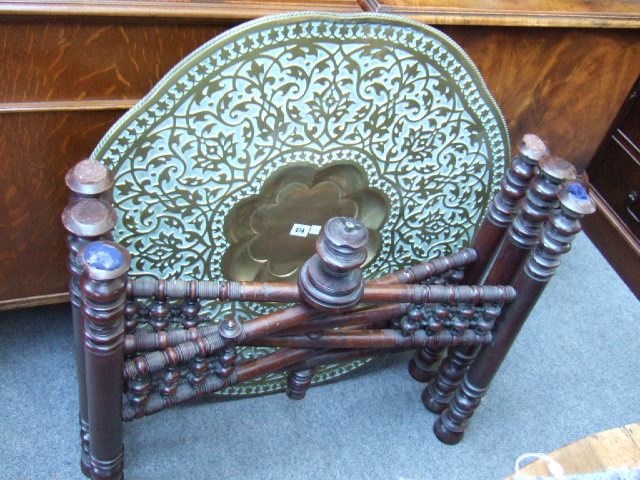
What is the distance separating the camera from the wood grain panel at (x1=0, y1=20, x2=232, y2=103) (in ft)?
2.97

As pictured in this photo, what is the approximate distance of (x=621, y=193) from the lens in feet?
5.62

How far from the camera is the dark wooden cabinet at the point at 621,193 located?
5.43ft

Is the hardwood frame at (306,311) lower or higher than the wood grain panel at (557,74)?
lower

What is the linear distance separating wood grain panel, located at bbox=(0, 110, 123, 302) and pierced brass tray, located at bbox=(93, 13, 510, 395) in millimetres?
150

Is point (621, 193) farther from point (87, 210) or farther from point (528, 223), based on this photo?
point (87, 210)

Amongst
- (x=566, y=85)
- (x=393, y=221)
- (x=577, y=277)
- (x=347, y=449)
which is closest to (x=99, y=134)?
(x=393, y=221)

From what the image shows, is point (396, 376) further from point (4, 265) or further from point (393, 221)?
point (4, 265)

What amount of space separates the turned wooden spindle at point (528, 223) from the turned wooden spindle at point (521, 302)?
0.03 metres

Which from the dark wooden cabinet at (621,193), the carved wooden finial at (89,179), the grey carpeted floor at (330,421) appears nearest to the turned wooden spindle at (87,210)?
the carved wooden finial at (89,179)

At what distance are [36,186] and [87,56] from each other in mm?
236

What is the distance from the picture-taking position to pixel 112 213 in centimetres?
80

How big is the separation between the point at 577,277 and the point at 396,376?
0.61 metres

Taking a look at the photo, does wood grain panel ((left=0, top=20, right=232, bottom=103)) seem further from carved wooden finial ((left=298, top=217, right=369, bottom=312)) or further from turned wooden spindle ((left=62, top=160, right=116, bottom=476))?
carved wooden finial ((left=298, top=217, right=369, bottom=312))

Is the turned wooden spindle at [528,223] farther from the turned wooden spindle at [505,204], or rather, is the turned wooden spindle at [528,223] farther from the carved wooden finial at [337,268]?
the carved wooden finial at [337,268]
